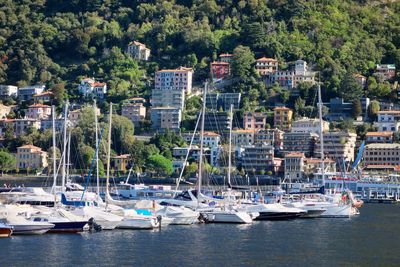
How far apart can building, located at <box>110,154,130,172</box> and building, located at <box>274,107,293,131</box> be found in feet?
61.1

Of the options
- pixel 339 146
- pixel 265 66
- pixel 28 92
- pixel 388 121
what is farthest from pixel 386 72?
pixel 28 92

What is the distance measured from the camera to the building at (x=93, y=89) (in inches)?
5246

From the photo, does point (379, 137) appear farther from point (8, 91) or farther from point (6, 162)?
point (8, 91)

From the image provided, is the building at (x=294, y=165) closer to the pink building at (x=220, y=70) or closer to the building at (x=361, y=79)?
the building at (x=361, y=79)

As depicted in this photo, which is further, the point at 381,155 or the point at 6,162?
the point at 381,155

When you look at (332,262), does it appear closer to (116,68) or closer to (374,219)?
(374,219)

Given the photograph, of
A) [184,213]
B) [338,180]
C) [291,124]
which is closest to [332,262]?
[184,213]

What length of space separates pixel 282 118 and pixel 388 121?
36.3ft

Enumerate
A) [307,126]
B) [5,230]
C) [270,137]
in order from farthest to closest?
1. [270,137]
2. [307,126]
3. [5,230]

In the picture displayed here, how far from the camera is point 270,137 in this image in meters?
122

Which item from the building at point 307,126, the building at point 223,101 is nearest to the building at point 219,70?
the building at point 223,101

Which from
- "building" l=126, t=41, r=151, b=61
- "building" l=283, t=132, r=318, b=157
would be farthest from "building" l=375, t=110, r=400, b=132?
"building" l=126, t=41, r=151, b=61

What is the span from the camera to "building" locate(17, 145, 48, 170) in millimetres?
116250

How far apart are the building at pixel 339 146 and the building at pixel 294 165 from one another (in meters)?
3.19
